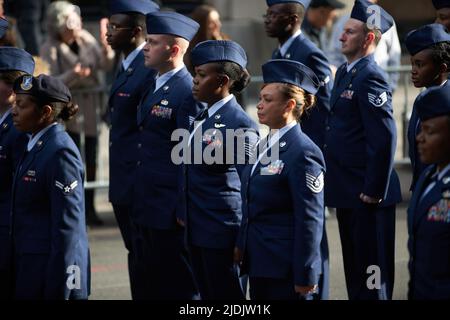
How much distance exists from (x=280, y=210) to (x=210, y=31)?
15.9ft

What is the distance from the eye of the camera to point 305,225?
20.9 feet

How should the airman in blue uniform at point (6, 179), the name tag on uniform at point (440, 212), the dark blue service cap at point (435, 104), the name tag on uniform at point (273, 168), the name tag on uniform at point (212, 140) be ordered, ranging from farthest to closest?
the name tag on uniform at point (212, 140) → the airman in blue uniform at point (6, 179) → the name tag on uniform at point (273, 168) → the dark blue service cap at point (435, 104) → the name tag on uniform at point (440, 212)

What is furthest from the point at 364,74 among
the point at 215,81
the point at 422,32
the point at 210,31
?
the point at 210,31

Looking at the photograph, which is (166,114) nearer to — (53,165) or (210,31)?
(53,165)

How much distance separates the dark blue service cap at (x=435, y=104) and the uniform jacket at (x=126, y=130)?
2.91 metres

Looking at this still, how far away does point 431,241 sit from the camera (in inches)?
217

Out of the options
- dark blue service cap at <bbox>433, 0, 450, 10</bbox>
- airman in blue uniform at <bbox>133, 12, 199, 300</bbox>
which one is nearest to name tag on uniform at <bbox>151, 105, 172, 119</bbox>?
airman in blue uniform at <bbox>133, 12, 199, 300</bbox>

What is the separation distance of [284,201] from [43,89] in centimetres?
140

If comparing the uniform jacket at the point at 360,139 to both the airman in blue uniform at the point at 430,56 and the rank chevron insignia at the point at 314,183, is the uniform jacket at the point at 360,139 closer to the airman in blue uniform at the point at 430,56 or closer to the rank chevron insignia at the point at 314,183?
the airman in blue uniform at the point at 430,56

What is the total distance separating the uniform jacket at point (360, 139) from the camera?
7637mm

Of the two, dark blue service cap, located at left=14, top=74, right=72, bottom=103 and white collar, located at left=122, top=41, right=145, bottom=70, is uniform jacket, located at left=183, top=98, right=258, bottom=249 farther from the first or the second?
white collar, located at left=122, top=41, right=145, bottom=70

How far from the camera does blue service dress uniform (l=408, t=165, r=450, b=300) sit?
548 centimetres

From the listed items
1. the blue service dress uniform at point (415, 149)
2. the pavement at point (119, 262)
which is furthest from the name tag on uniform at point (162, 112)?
the pavement at point (119, 262)

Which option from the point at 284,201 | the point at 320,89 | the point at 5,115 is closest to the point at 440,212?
the point at 284,201
